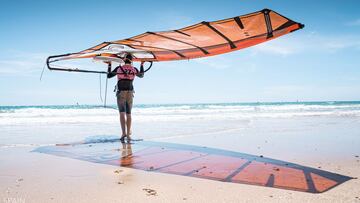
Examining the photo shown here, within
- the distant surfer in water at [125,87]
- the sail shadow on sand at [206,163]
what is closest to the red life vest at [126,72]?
the distant surfer in water at [125,87]

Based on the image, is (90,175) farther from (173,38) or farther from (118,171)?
(173,38)

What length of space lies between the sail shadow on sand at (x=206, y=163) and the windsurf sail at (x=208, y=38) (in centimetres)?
190

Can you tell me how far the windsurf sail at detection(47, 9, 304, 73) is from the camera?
4086mm

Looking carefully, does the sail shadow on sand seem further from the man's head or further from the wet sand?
the man's head

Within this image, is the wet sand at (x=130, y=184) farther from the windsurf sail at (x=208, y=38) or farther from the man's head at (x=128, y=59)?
the man's head at (x=128, y=59)

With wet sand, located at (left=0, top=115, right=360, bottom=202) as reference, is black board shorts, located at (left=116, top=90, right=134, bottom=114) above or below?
above

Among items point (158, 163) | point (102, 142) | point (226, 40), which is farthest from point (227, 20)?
point (102, 142)

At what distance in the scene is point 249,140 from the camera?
670 centimetres

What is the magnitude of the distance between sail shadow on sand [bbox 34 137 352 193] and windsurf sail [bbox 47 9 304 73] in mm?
1895

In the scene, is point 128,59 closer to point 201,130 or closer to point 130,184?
point 201,130

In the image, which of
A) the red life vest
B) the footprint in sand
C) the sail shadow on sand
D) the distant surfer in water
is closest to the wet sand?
the footprint in sand

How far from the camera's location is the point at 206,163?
168 inches

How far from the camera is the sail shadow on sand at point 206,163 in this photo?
324cm

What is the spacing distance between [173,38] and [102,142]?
291cm
